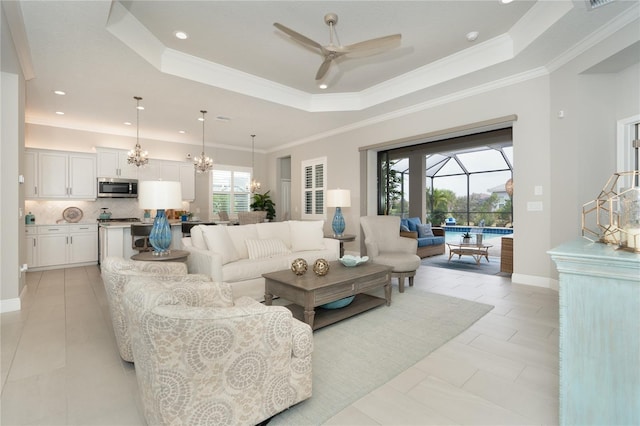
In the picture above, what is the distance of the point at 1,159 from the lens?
336cm

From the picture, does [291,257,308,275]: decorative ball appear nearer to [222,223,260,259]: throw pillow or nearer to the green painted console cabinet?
[222,223,260,259]: throw pillow

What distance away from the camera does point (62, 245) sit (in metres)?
5.89

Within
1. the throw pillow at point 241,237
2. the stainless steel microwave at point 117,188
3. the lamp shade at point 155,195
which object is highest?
the stainless steel microwave at point 117,188

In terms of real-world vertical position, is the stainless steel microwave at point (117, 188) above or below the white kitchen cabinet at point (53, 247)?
above

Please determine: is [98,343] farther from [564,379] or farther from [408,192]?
[408,192]

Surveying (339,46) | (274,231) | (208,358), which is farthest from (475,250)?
(208,358)

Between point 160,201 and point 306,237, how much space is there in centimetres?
217

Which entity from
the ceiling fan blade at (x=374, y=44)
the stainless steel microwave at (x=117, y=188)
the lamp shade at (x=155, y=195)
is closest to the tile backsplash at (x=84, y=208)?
the stainless steel microwave at (x=117, y=188)

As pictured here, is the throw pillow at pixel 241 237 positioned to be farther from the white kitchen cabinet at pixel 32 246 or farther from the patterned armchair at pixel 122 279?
the white kitchen cabinet at pixel 32 246

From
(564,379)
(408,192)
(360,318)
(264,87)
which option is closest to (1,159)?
(264,87)

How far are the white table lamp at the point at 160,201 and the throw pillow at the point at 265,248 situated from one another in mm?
1005

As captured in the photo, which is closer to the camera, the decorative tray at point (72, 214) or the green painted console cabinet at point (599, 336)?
the green painted console cabinet at point (599, 336)

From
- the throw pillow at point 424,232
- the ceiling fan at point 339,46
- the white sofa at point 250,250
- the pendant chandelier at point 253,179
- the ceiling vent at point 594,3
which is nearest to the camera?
the ceiling vent at point 594,3

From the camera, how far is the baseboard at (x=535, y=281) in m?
3.97
